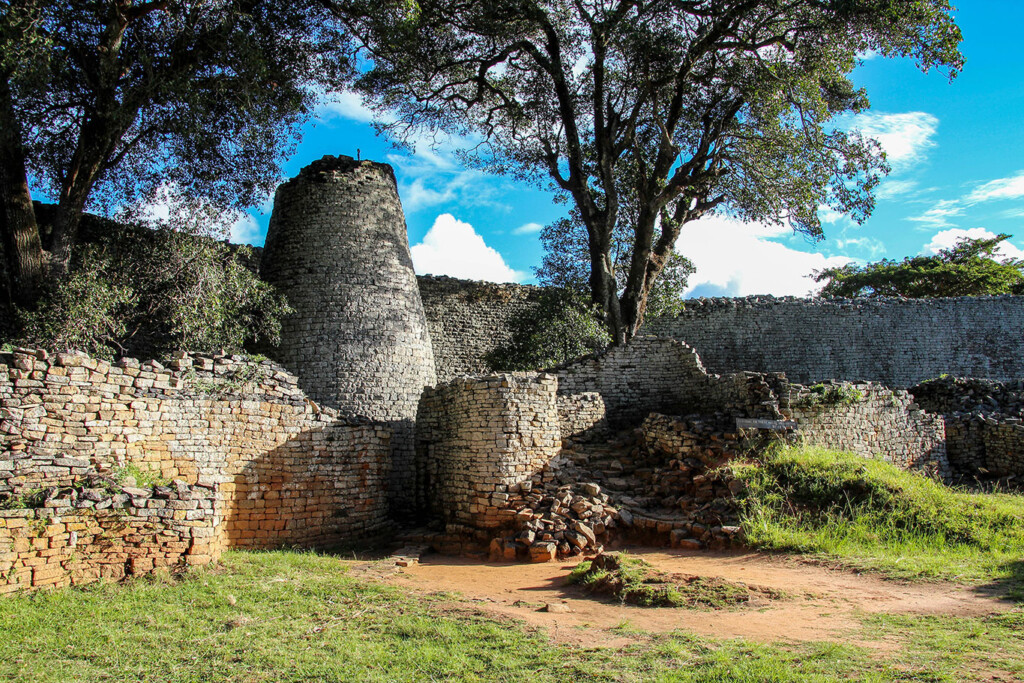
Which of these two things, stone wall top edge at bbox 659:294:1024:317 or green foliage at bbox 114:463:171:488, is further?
stone wall top edge at bbox 659:294:1024:317

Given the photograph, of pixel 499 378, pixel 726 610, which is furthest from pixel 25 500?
pixel 726 610

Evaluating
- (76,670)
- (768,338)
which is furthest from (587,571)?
(768,338)

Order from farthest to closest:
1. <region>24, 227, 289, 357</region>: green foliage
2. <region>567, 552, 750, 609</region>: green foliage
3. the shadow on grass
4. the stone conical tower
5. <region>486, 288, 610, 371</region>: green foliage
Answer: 1. <region>486, 288, 610, 371</region>: green foliage
2. the stone conical tower
3. <region>24, 227, 289, 357</region>: green foliage
4. <region>567, 552, 750, 609</region>: green foliage
5. the shadow on grass

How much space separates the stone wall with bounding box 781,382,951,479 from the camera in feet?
33.2

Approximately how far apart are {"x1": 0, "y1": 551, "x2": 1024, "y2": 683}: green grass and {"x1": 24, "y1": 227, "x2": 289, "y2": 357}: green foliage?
4689mm

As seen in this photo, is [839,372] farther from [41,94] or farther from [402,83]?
[41,94]

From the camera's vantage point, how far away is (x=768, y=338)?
20250 mm

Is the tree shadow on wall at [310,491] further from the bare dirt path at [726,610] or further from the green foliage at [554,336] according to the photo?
the green foliage at [554,336]

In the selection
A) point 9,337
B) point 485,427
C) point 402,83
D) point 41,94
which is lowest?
point 485,427

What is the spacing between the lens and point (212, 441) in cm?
789

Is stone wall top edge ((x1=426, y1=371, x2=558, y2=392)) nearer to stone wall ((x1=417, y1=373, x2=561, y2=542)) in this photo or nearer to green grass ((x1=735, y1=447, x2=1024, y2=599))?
stone wall ((x1=417, y1=373, x2=561, y2=542))

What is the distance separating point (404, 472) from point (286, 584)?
446cm

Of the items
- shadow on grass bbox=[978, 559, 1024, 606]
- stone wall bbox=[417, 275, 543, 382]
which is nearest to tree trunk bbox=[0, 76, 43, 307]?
stone wall bbox=[417, 275, 543, 382]

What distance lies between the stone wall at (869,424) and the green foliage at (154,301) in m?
8.65
